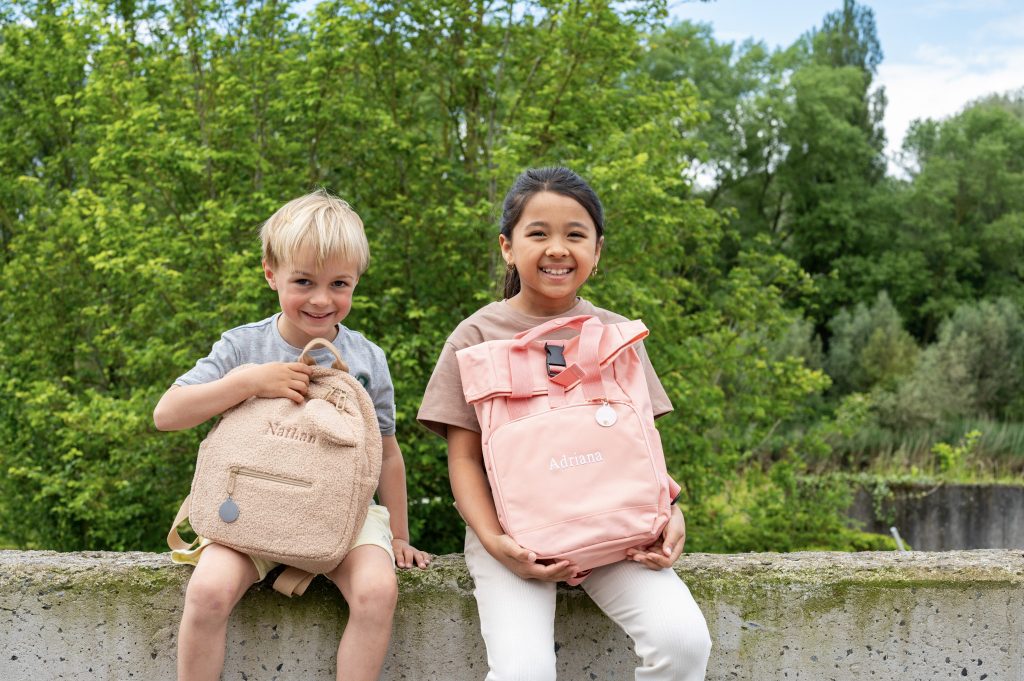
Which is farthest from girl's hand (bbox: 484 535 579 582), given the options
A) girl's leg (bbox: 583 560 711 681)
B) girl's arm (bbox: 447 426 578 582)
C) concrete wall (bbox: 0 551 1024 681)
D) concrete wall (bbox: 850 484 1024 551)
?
concrete wall (bbox: 850 484 1024 551)

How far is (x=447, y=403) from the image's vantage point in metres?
2.43

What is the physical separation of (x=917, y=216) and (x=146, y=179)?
26737 mm

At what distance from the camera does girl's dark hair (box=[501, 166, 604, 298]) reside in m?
2.55

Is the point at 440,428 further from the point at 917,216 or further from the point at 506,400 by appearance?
the point at 917,216

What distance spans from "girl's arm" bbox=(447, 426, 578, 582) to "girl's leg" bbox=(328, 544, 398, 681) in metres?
0.25

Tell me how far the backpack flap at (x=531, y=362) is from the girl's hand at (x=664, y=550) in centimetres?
42

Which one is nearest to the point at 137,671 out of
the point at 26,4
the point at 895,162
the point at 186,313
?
the point at 186,313

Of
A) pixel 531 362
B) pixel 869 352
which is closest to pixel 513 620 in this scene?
pixel 531 362

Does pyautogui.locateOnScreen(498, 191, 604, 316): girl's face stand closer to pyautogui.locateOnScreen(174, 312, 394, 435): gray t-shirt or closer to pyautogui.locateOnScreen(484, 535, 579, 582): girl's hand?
pyautogui.locateOnScreen(174, 312, 394, 435): gray t-shirt

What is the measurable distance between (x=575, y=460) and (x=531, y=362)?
30cm

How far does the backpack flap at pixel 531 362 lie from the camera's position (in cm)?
232

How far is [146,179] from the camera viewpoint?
743 centimetres

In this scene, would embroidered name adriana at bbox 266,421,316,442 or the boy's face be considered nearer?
embroidered name adriana at bbox 266,421,316,442

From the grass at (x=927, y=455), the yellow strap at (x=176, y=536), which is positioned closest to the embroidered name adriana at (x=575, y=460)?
the yellow strap at (x=176, y=536)
